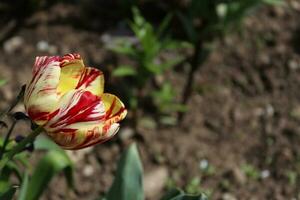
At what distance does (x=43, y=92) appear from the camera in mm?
1269

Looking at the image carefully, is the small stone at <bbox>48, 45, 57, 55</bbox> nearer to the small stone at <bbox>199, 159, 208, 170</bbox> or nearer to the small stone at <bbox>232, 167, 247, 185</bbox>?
the small stone at <bbox>199, 159, 208, 170</bbox>

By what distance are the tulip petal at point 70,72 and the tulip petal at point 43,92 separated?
4cm

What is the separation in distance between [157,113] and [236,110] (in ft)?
1.06

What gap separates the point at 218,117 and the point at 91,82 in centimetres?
157

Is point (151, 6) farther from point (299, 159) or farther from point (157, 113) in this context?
point (299, 159)

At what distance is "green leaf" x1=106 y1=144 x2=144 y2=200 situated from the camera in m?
1.73

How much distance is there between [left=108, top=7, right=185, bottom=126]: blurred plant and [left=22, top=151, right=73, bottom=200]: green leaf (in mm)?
701

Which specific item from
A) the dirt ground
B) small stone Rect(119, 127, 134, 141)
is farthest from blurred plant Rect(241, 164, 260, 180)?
small stone Rect(119, 127, 134, 141)

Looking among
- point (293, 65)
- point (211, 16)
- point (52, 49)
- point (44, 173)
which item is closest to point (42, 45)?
point (52, 49)

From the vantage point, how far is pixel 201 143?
2.78 m

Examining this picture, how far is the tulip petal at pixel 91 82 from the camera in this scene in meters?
1.35

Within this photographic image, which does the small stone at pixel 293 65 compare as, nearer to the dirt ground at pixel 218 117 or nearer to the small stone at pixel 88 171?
the dirt ground at pixel 218 117

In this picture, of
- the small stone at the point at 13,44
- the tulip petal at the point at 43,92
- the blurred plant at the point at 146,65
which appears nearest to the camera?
the tulip petal at the point at 43,92

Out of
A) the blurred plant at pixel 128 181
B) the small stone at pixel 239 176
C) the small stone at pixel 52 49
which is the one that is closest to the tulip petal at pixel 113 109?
the blurred plant at pixel 128 181
